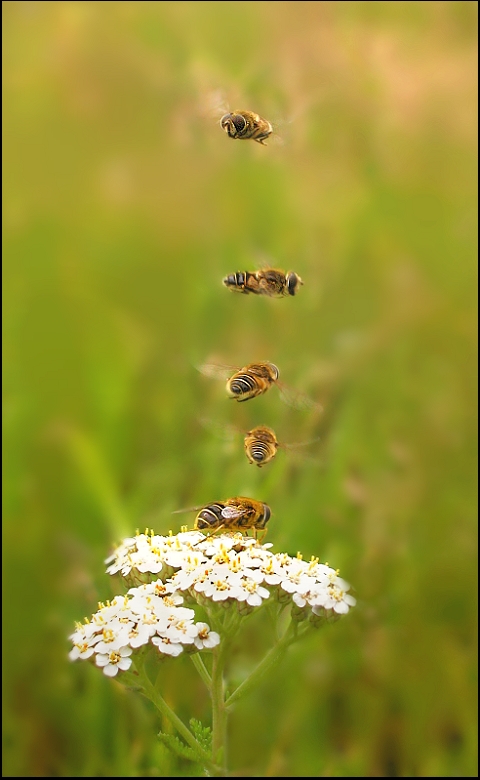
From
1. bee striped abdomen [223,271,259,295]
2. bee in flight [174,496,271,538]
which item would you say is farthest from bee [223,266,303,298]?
bee in flight [174,496,271,538]

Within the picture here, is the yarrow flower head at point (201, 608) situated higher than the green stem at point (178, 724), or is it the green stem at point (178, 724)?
the yarrow flower head at point (201, 608)

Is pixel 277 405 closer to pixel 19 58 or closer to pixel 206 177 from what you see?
pixel 206 177

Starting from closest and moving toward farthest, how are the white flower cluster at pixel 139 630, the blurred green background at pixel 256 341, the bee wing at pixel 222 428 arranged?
the white flower cluster at pixel 139 630 < the bee wing at pixel 222 428 < the blurred green background at pixel 256 341

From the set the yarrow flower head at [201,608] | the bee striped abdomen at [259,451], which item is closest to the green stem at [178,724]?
the yarrow flower head at [201,608]

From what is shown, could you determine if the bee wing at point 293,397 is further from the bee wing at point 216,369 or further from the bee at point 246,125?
the bee at point 246,125

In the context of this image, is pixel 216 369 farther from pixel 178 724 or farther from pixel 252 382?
pixel 178 724

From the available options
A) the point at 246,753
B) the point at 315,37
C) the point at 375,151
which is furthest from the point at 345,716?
the point at 315,37

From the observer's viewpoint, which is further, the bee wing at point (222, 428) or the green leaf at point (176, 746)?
the bee wing at point (222, 428)
